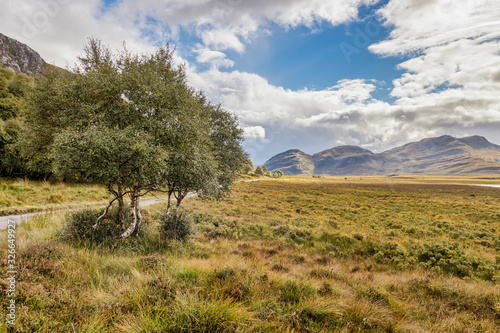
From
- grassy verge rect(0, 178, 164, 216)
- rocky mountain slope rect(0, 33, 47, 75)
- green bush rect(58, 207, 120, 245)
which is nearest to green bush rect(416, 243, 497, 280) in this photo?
green bush rect(58, 207, 120, 245)

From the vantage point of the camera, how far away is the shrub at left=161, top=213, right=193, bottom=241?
12952 millimetres

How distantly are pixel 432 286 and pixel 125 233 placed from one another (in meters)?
14.4

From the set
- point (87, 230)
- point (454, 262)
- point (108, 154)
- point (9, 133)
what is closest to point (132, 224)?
point (87, 230)

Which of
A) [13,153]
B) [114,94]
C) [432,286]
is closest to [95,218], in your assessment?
[114,94]

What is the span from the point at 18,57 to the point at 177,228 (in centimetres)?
19628

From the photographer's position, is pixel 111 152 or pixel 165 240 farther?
pixel 165 240

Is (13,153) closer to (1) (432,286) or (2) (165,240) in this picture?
(2) (165,240)

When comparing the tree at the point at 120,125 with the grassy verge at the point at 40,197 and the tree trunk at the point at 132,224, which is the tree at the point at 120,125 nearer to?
the tree trunk at the point at 132,224

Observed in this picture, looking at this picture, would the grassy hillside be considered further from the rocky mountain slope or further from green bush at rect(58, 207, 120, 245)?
the rocky mountain slope

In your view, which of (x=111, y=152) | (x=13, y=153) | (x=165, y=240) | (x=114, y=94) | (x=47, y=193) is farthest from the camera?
(x=13, y=153)

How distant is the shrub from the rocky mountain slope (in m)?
165

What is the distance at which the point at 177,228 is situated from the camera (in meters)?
13.6

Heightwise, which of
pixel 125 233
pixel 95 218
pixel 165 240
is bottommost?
pixel 165 240

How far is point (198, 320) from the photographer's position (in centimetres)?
390
